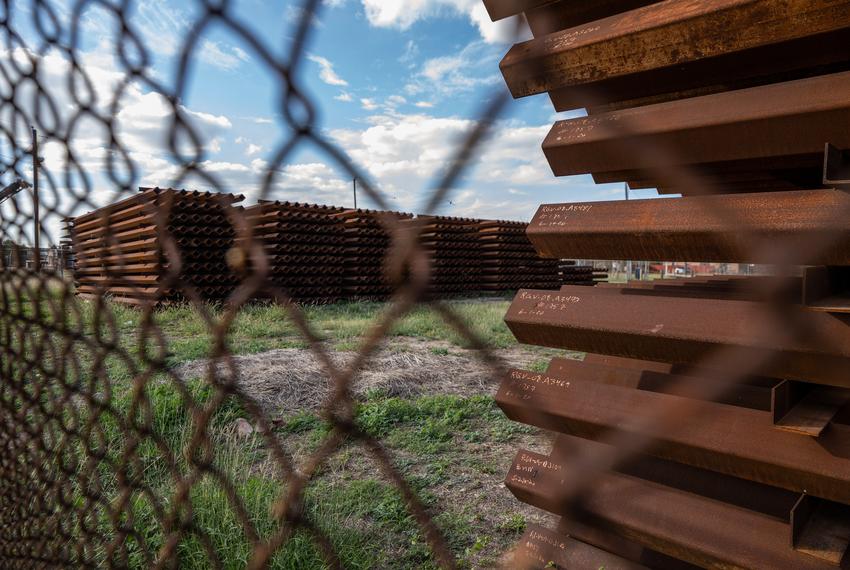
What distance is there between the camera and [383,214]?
21.1 inches

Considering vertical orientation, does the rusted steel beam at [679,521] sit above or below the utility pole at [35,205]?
below

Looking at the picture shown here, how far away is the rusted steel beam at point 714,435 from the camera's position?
0.68m

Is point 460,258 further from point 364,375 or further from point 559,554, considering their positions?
point 559,554

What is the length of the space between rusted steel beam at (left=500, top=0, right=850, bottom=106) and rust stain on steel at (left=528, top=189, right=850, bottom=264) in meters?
0.17

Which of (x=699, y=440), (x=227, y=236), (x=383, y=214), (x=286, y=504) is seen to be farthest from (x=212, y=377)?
(x=227, y=236)

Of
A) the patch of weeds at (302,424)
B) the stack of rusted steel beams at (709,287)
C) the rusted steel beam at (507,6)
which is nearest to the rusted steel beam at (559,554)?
the stack of rusted steel beams at (709,287)

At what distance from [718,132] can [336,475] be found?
2.43m

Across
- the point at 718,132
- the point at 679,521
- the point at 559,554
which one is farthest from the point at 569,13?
the point at 559,554

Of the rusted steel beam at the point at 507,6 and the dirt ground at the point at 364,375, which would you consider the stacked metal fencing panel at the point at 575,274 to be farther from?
the rusted steel beam at the point at 507,6

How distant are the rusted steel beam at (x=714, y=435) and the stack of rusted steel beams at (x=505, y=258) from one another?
501 inches

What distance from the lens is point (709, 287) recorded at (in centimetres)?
84

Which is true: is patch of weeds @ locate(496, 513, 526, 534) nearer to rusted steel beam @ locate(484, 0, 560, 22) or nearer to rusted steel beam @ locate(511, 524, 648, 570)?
rusted steel beam @ locate(511, 524, 648, 570)

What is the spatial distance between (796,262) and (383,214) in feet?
1.51

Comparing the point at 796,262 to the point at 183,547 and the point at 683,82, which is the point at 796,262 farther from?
the point at 183,547
